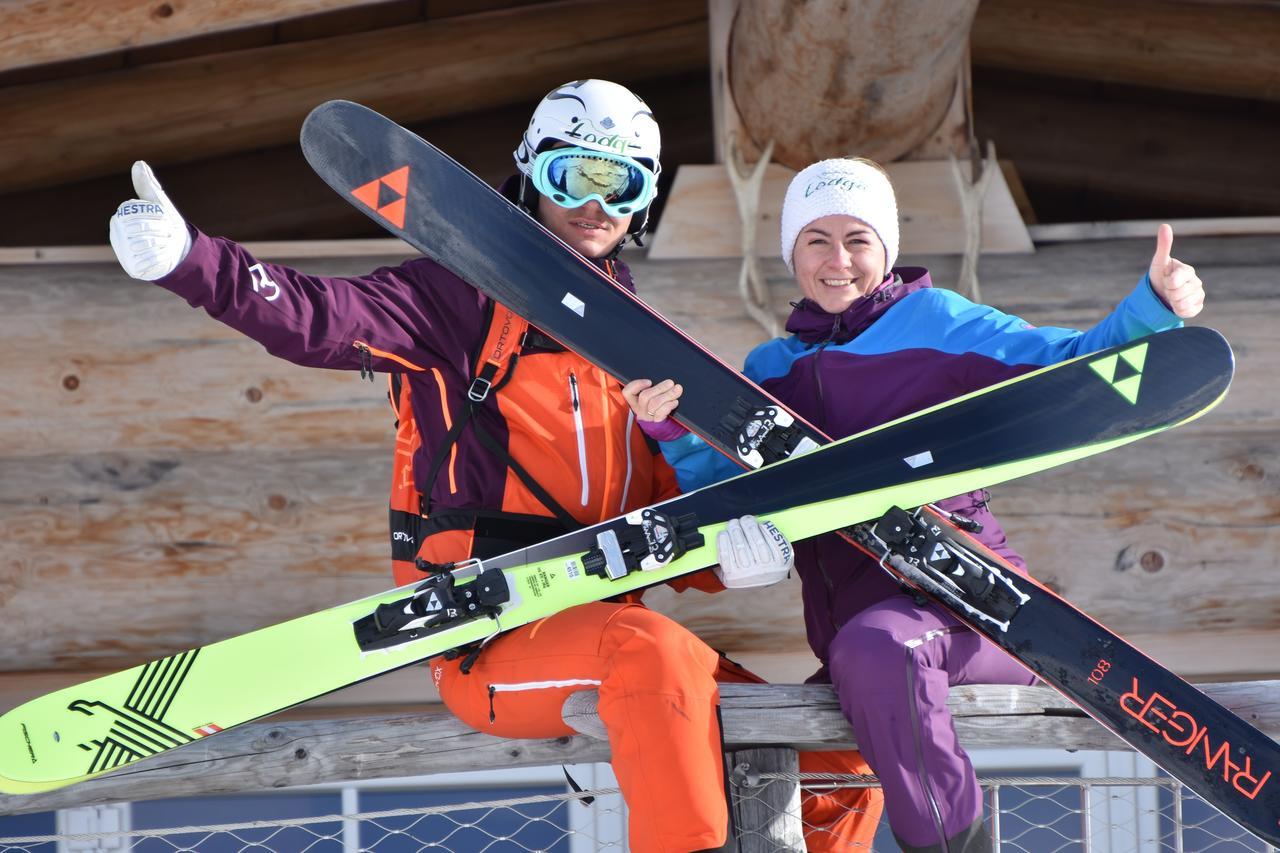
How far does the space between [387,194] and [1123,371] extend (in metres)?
Result: 1.28

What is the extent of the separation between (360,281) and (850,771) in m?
1.18

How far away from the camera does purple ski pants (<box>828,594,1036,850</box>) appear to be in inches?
75.7

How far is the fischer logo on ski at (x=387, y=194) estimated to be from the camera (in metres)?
2.35

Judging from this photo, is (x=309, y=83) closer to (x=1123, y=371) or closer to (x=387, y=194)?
(x=387, y=194)

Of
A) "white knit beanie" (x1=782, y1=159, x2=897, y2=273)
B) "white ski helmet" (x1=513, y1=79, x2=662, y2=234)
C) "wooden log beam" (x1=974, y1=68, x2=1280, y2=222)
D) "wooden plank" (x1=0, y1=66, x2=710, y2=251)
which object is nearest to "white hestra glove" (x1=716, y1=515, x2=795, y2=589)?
"white knit beanie" (x1=782, y1=159, x2=897, y2=273)

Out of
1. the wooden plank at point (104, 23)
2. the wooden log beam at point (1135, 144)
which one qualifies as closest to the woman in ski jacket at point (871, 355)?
the wooden plank at point (104, 23)

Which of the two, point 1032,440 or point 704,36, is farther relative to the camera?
point 704,36

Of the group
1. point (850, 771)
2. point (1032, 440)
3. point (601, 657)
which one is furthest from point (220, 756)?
point (1032, 440)

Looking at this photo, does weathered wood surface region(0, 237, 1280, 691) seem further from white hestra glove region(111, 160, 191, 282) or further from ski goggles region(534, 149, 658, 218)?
white hestra glove region(111, 160, 191, 282)

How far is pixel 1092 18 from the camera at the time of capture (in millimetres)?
3836

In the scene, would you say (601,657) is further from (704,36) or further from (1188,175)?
(1188,175)

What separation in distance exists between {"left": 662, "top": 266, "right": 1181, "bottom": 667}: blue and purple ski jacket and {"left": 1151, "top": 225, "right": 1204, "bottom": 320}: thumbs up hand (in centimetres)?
12

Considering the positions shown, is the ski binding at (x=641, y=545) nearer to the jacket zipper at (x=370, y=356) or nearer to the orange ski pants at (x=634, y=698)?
the orange ski pants at (x=634, y=698)

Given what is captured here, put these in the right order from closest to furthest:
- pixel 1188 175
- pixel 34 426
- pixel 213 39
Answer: pixel 34 426 < pixel 213 39 < pixel 1188 175
